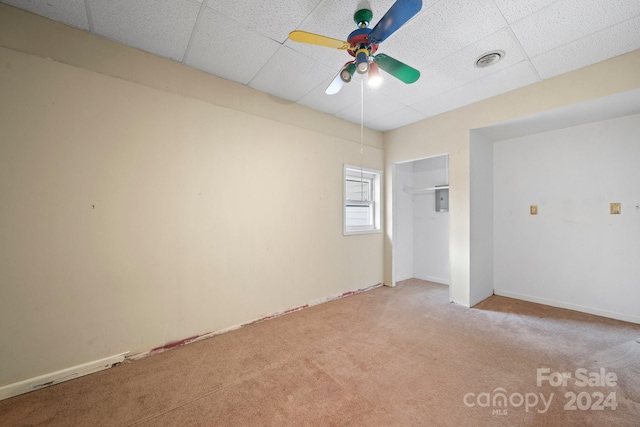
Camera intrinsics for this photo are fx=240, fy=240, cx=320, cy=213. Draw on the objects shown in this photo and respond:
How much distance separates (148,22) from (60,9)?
21.7 inches

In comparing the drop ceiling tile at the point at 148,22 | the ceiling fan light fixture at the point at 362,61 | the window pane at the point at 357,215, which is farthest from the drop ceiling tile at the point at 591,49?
the drop ceiling tile at the point at 148,22

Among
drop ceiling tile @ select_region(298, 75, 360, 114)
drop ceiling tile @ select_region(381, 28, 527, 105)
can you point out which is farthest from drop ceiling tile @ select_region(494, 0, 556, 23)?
drop ceiling tile @ select_region(298, 75, 360, 114)

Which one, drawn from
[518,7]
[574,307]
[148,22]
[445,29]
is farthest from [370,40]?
[574,307]

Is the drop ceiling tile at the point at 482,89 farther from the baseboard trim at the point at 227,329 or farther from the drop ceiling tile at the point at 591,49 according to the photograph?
the baseboard trim at the point at 227,329

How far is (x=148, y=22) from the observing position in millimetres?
1812

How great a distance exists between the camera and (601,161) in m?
2.90

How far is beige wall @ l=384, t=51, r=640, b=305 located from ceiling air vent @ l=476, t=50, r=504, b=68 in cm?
81

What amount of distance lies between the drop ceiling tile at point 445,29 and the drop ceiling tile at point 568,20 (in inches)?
9.2

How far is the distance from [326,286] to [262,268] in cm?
104

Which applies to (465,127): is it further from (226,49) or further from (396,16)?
(226,49)

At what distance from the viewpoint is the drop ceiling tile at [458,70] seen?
6.63ft

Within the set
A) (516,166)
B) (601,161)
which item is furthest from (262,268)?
(601,161)

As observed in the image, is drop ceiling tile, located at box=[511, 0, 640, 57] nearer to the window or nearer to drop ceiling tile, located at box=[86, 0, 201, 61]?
the window

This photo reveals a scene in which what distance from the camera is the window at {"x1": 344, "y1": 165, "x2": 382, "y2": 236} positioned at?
12.6 ft
